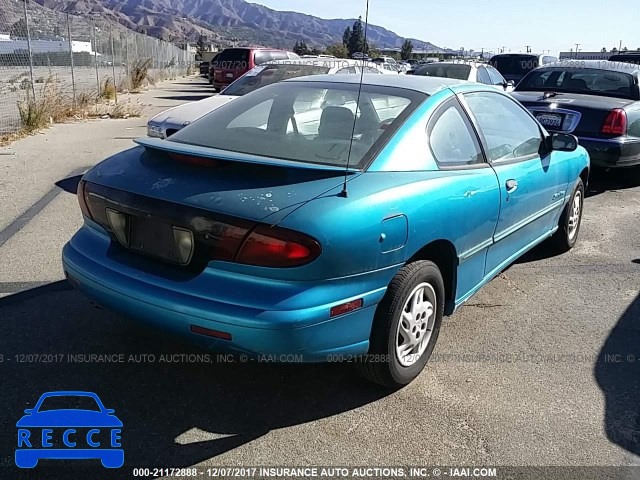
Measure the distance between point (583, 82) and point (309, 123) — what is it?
6316mm

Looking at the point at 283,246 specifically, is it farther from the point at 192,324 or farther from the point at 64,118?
the point at 64,118

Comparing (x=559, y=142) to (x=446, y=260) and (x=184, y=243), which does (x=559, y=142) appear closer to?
(x=446, y=260)

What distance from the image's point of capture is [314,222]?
2.54 metres

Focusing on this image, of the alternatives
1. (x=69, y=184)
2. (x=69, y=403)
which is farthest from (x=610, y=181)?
(x=69, y=403)

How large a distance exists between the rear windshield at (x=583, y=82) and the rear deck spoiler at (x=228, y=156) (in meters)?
6.66

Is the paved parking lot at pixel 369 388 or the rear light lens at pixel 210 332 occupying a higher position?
the rear light lens at pixel 210 332

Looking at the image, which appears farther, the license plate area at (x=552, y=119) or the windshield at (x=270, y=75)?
the windshield at (x=270, y=75)

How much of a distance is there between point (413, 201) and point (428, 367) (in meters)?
1.09

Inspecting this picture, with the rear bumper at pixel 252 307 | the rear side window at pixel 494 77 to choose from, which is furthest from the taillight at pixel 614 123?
the rear side window at pixel 494 77

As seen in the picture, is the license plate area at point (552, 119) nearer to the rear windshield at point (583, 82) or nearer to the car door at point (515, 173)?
the rear windshield at point (583, 82)

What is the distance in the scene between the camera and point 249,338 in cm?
253

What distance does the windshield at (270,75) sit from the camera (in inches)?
324

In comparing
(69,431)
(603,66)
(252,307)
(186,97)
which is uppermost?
(603,66)

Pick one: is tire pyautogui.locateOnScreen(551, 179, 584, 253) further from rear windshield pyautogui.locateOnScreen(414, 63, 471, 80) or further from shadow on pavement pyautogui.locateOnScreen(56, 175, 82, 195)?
rear windshield pyautogui.locateOnScreen(414, 63, 471, 80)
